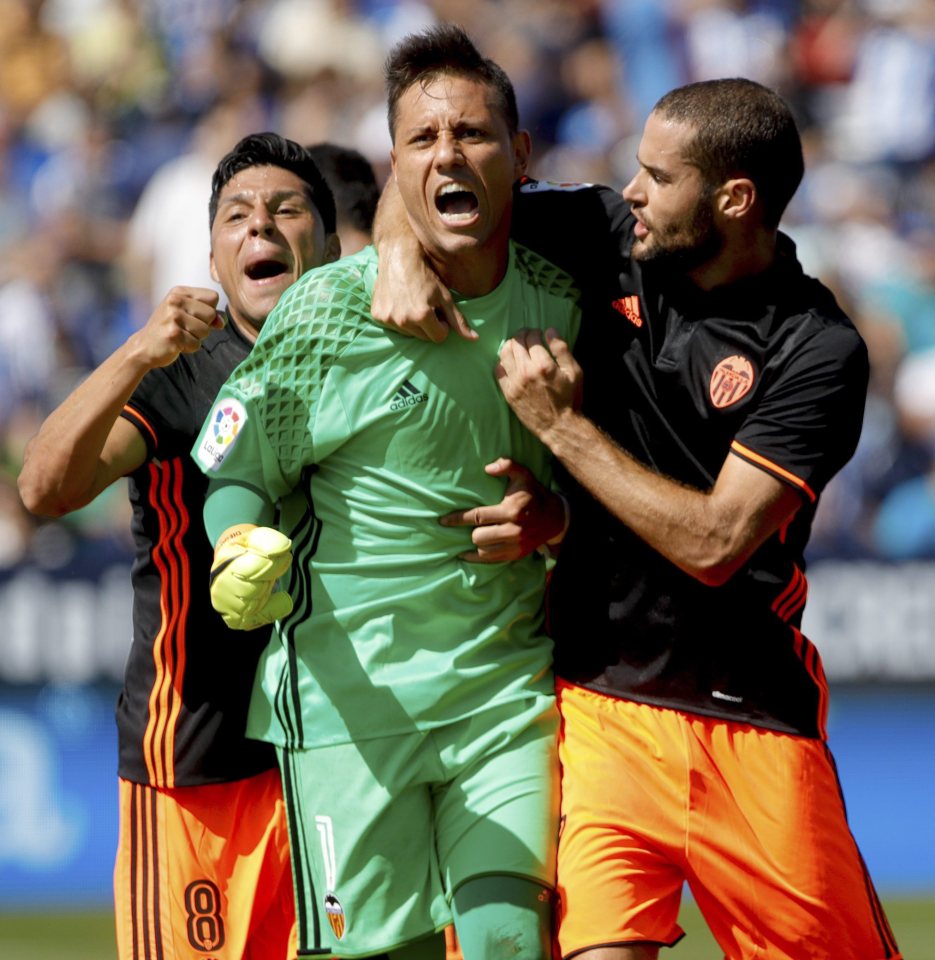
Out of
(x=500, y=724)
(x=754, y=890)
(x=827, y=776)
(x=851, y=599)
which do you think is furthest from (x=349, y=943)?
(x=851, y=599)

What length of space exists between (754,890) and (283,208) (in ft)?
6.91

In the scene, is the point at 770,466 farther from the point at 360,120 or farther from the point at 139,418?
the point at 360,120

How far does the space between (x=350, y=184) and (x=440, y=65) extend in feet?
5.34

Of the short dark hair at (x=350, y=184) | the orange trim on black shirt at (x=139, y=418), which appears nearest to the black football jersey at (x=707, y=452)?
the orange trim on black shirt at (x=139, y=418)

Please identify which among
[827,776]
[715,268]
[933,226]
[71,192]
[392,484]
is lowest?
[827,776]

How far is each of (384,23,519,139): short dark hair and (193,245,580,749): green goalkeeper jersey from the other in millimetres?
457

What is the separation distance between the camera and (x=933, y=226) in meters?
9.94

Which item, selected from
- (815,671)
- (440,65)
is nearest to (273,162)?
(440,65)

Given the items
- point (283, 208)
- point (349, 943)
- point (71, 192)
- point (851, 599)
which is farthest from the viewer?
point (71, 192)

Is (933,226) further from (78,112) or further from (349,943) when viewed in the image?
(349,943)

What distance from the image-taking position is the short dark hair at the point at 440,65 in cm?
383

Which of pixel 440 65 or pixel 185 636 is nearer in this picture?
pixel 440 65

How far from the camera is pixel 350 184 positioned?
5418mm

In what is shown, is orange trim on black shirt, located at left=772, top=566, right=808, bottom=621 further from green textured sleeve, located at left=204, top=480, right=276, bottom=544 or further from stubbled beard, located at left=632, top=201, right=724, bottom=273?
green textured sleeve, located at left=204, top=480, right=276, bottom=544
